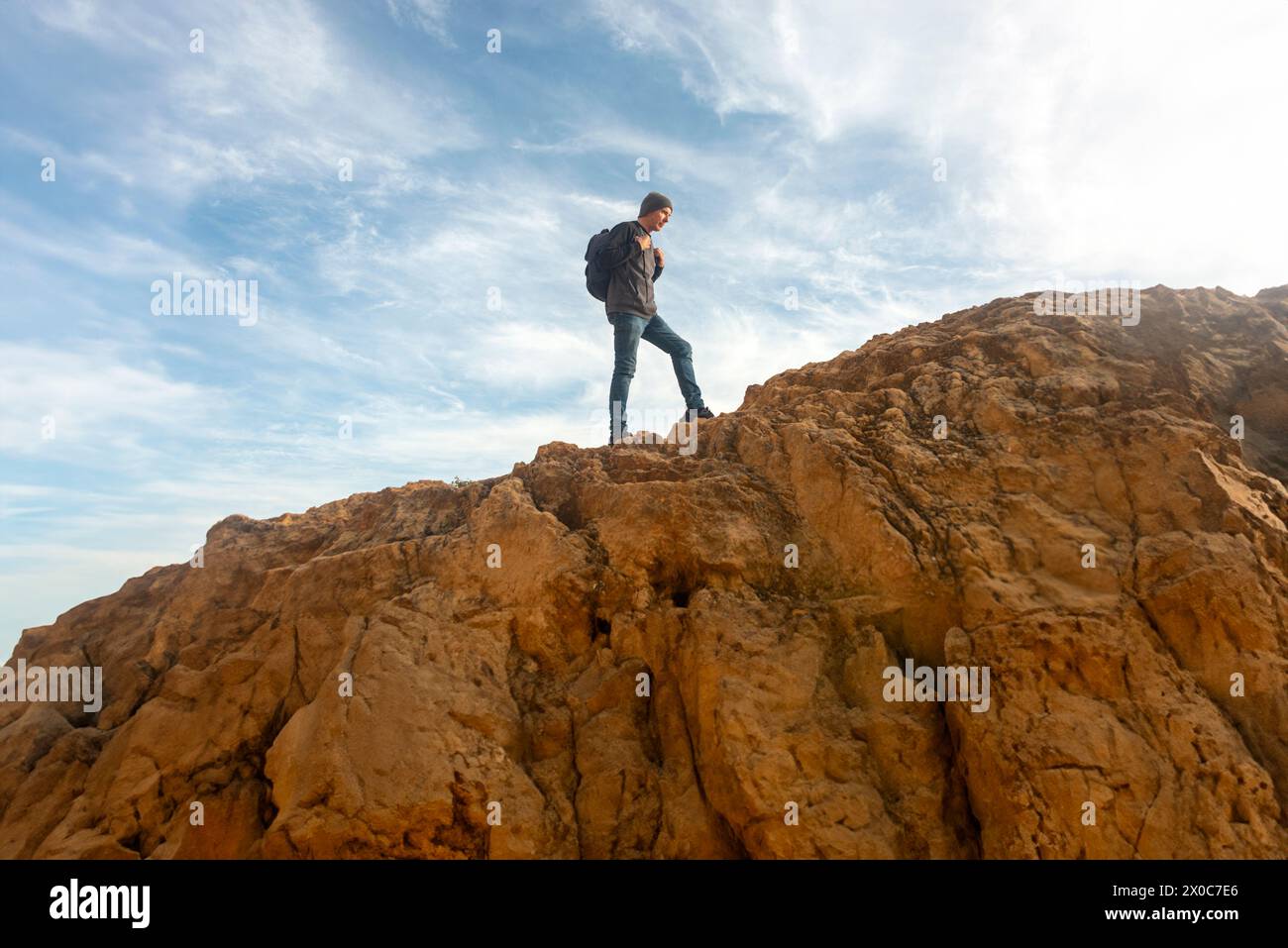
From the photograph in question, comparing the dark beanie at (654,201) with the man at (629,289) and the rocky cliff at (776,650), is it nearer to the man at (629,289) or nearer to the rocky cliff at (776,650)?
the man at (629,289)

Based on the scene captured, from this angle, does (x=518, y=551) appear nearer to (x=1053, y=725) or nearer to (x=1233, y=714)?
(x=1053, y=725)

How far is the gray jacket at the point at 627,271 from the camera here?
7.79 m

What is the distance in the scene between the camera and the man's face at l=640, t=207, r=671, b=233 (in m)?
8.02

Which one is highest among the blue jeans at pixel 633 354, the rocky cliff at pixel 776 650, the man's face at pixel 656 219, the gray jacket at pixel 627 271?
the man's face at pixel 656 219

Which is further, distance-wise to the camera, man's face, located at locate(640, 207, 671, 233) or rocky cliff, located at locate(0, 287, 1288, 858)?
man's face, located at locate(640, 207, 671, 233)

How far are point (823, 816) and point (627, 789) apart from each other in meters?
1.20

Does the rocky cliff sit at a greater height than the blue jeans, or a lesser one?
lesser

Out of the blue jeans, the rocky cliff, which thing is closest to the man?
the blue jeans

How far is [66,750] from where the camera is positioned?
565cm

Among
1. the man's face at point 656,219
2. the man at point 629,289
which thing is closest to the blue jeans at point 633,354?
the man at point 629,289

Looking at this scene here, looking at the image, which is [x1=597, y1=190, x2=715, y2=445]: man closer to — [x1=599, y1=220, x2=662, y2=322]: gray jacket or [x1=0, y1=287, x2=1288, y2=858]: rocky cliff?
[x1=599, y1=220, x2=662, y2=322]: gray jacket

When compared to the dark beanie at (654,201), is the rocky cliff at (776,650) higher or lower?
lower

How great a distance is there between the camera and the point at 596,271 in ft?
26.2

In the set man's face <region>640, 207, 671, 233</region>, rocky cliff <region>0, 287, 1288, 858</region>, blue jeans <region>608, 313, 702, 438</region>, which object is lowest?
rocky cliff <region>0, 287, 1288, 858</region>
